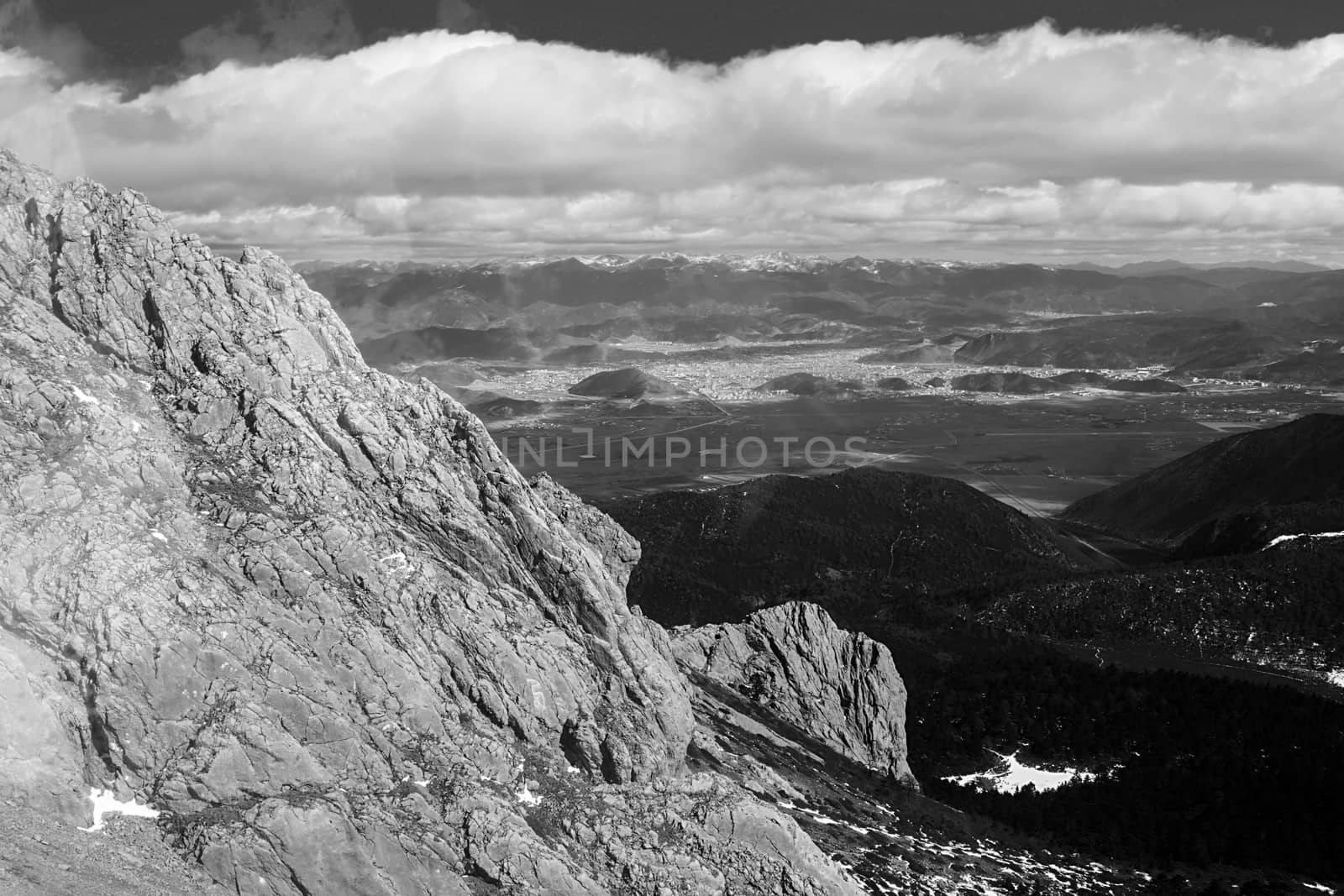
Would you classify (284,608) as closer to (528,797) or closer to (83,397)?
(528,797)

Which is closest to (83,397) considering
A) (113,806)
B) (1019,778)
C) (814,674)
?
(113,806)

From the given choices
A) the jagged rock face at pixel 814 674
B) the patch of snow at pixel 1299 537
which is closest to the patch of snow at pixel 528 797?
the jagged rock face at pixel 814 674

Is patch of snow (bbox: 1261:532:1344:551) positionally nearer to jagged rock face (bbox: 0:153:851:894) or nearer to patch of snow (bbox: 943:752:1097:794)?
patch of snow (bbox: 943:752:1097:794)

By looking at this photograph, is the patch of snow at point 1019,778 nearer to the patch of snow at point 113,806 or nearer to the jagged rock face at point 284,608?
the jagged rock face at point 284,608

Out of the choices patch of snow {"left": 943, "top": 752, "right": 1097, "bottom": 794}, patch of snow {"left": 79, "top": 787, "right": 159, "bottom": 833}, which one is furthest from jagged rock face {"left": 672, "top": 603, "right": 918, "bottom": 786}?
patch of snow {"left": 79, "top": 787, "right": 159, "bottom": 833}

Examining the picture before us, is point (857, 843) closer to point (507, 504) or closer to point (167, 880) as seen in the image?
point (507, 504)

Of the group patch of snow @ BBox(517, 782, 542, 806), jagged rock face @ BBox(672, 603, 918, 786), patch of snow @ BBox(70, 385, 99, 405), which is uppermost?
patch of snow @ BBox(70, 385, 99, 405)

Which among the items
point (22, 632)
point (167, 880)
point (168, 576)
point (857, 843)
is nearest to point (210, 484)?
point (168, 576)
